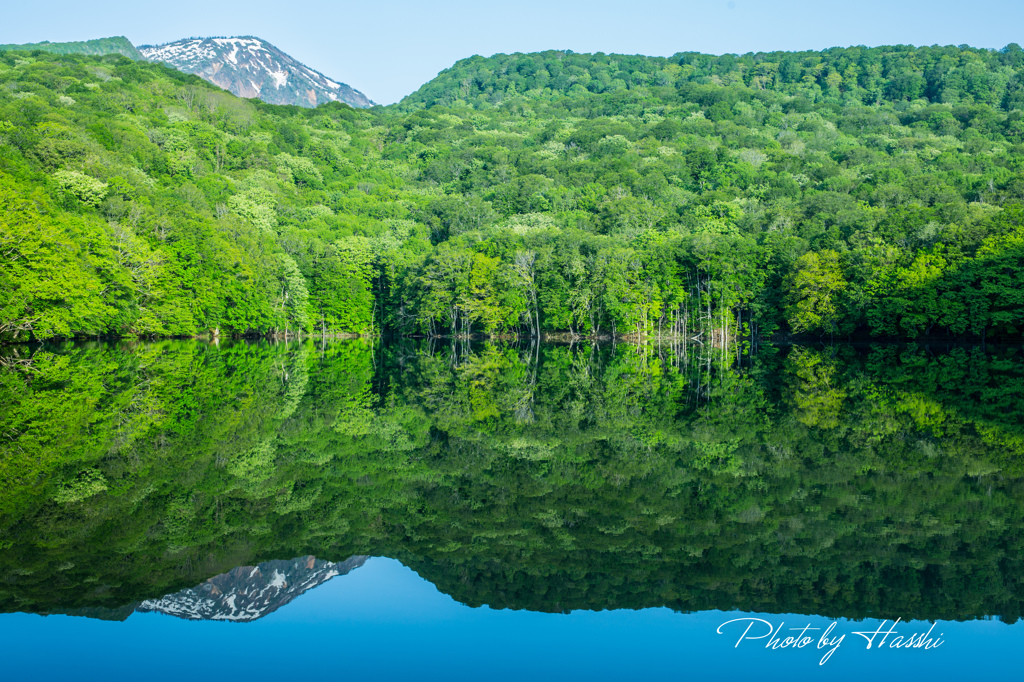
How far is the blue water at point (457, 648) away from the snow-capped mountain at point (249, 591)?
15 cm

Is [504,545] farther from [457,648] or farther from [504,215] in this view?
[504,215]

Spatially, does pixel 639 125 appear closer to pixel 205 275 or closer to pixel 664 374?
pixel 205 275

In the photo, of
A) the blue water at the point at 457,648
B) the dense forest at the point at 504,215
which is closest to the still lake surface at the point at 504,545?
the blue water at the point at 457,648

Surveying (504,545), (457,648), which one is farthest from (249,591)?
(504,545)

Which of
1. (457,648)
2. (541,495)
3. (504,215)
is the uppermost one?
(504,215)

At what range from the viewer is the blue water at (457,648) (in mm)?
6184

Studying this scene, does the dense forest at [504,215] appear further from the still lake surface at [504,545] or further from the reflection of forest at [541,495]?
the still lake surface at [504,545]

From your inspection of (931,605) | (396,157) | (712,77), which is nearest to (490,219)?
(396,157)

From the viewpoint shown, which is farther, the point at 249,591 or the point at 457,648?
the point at 249,591

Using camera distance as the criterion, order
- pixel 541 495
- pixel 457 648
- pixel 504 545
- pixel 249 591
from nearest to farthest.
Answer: pixel 457 648, pixel 249 591, pixel 504 545, pixel 541 495

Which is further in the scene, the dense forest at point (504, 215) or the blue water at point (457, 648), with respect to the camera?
the dense forest at point (504, 215)

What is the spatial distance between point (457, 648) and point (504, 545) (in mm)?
2157

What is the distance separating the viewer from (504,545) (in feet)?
28.8

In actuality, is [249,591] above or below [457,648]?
above
